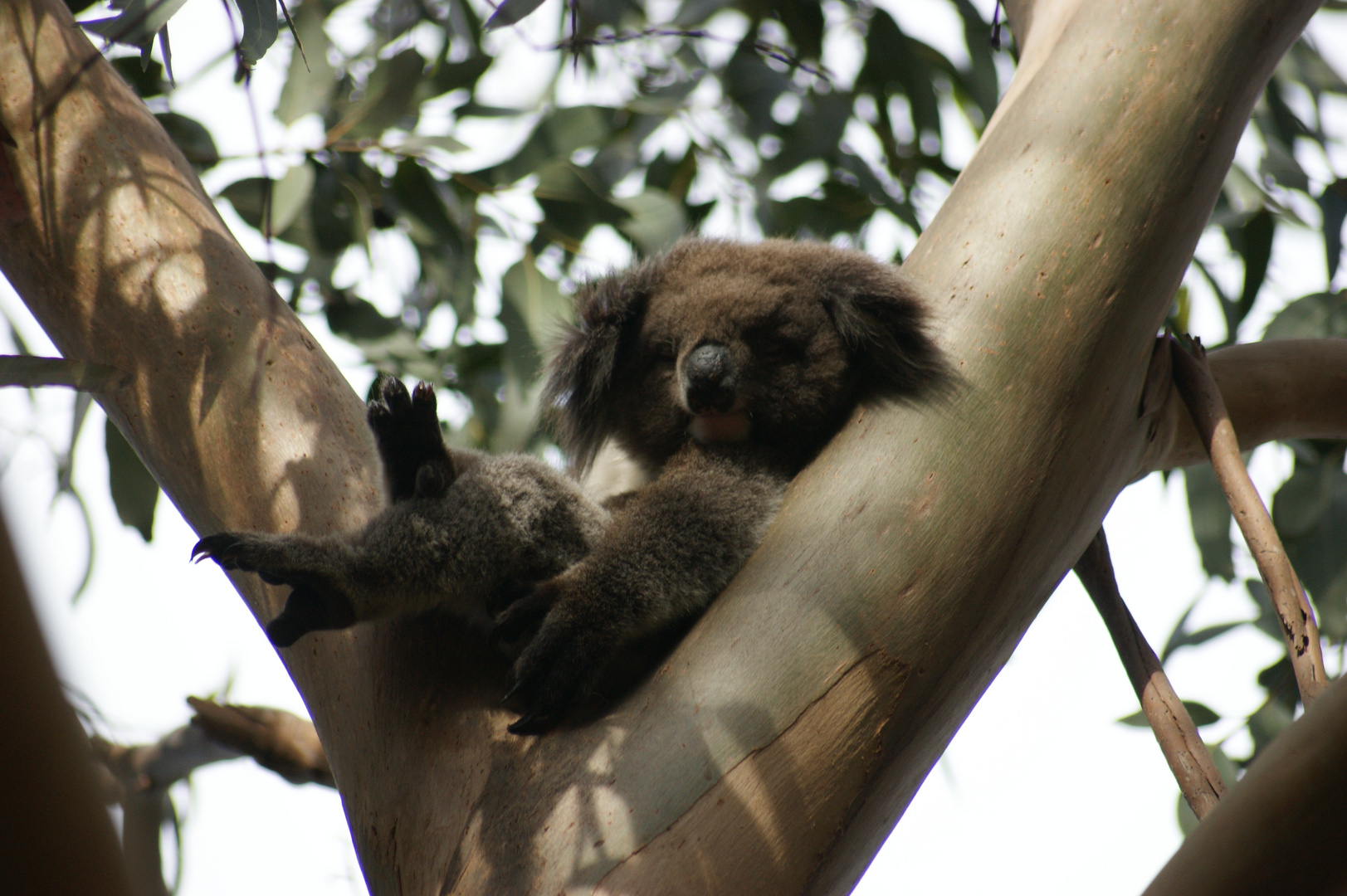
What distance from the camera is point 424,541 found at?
4.21 ft

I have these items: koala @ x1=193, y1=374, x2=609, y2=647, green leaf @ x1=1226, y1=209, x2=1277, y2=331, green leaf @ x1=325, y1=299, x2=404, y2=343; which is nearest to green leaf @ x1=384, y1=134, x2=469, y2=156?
green leaf @ x1=325, y1=299, x2=404, y2=343

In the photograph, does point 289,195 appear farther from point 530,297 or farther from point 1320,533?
point 1320,533

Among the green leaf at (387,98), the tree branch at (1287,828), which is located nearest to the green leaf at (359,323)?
the green leaf at (387,98)

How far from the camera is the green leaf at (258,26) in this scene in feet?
4.61

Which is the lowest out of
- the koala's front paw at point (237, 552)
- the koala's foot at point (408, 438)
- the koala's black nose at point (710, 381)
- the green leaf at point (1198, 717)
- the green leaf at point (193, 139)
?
the koala's front paw at point (237, 552)

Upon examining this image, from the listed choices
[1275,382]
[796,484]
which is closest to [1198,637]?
[1275,382]

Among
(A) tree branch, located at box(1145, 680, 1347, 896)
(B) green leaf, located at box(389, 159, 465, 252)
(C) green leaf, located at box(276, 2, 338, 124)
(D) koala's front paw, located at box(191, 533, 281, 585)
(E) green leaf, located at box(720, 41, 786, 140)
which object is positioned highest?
(E) green leaf, located at box(720, 41, 786, 140)

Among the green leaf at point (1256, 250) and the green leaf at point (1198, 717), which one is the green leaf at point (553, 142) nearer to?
the green leaf at point (1256, 250)

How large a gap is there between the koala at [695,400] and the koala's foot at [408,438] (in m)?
0.21

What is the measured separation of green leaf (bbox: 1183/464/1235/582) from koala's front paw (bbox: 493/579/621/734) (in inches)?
73.6

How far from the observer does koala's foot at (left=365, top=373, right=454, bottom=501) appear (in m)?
1.33

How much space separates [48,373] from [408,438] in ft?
1.39

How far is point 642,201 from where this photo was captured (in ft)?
8.61

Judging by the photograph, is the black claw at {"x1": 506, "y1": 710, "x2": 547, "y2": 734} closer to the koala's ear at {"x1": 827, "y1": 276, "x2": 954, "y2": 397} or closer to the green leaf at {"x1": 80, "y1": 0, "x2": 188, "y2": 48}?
the koala's ear at {"x1": 827, "y1": 276, "x2": 954, "y2": 397}
